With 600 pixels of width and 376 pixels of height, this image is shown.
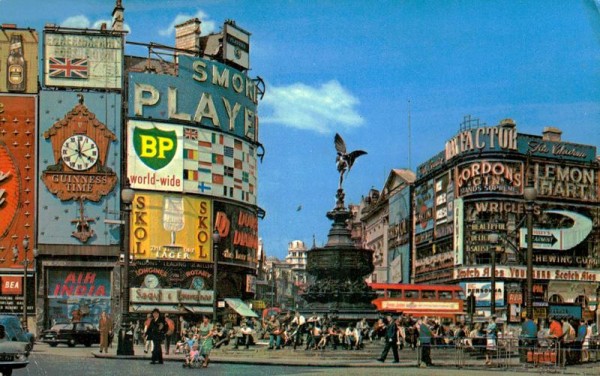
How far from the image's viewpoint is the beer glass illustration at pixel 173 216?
7362 cm

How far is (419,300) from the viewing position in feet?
207

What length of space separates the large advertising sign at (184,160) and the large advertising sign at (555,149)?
24.8m

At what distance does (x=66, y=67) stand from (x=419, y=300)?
2951 centimetres

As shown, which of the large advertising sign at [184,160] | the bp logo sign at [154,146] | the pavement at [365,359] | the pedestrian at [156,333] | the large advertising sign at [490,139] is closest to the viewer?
the pavement at [365,359]

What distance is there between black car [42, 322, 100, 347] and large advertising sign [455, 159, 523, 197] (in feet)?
151

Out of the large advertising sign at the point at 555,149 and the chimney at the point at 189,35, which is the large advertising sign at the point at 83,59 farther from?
the large advertising sign at the point at 555,149

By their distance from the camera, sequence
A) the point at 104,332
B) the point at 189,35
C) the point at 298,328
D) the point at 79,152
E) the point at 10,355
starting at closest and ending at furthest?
the point at 10,355
the point at 298,328
the point at 104,332
the point at 79,152
the point at 189,35

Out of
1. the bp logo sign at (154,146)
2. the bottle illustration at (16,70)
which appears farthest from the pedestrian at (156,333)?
the bottle illustration at (16,70)

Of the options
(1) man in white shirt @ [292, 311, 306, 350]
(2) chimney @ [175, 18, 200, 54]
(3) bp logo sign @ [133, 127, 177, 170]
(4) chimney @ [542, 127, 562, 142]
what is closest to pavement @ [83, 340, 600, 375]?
(1) man in white shirt @ [292, 311, 306, 350]

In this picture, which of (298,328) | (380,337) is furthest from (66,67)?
(298,328)

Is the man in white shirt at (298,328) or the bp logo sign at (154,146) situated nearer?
the man in white shirt at (298,328)

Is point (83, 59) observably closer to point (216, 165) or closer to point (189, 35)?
point (189, 35)

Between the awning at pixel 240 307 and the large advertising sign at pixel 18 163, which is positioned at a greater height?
the large advertising sign at pixel 18 163

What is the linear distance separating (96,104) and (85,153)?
358 centimetres
